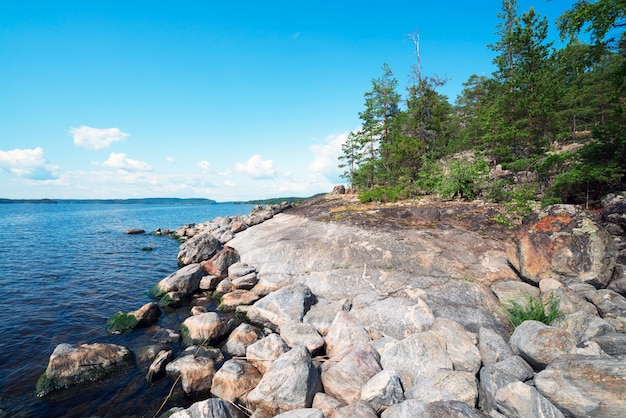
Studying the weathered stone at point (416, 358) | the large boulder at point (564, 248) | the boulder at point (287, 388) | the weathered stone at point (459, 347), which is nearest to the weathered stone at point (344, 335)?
the weathered stone at point (416, 358)

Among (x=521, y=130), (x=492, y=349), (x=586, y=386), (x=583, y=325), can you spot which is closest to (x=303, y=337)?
(x=492, y=349)

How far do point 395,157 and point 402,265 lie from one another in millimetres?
18888

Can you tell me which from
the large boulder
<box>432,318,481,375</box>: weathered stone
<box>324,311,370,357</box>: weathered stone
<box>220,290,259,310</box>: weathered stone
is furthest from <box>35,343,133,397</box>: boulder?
the large boulder

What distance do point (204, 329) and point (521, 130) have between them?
26.7 m

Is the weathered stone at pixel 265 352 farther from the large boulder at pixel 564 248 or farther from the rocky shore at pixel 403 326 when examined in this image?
the large boulder at pixel 564 248

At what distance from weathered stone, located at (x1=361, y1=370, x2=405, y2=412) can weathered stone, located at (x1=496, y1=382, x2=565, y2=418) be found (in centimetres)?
206

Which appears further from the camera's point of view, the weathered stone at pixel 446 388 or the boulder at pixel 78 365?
the boulder at pixel 78 365

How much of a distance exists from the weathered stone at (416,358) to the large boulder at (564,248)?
668 centimetres

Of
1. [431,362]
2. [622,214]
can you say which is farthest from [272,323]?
[622,214]

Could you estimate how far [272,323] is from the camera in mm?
10789

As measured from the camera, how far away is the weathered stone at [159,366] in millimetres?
8180

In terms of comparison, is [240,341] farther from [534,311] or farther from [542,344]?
[534,311]

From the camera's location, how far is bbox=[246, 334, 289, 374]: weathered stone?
7980 mm

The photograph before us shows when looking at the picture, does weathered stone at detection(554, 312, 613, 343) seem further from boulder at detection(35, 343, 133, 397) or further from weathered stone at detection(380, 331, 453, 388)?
boulder at detection(35, 343, 133, 397)
